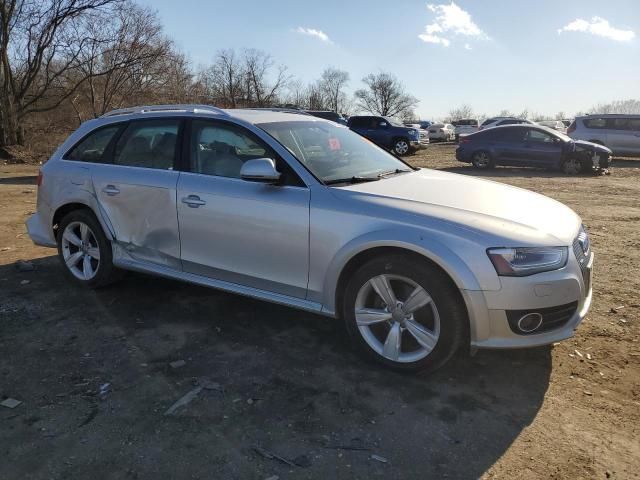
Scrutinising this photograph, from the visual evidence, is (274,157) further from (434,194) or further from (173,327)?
(173,327)

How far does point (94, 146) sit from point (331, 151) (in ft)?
7.59

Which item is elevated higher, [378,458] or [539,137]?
[539,137]

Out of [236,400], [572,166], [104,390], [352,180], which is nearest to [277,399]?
[236,400]

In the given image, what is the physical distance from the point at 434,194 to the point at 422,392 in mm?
1307

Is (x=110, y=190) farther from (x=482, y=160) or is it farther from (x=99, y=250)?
(x=482, y=160)

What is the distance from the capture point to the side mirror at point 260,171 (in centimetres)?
349

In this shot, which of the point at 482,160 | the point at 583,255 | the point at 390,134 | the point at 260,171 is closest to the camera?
the point at 583,255

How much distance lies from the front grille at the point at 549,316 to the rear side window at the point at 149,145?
9.23 feet

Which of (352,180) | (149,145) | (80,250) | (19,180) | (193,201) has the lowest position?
(19,180)

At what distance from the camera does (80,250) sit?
16.1 ft

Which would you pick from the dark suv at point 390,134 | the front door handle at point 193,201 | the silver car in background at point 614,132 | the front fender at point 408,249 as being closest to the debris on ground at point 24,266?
the front door handle at point 193,201

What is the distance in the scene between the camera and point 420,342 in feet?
10.5

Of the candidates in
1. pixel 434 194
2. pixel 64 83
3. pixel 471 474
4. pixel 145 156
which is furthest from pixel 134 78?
pixel 471 474

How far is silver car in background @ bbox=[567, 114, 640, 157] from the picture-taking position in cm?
1842
